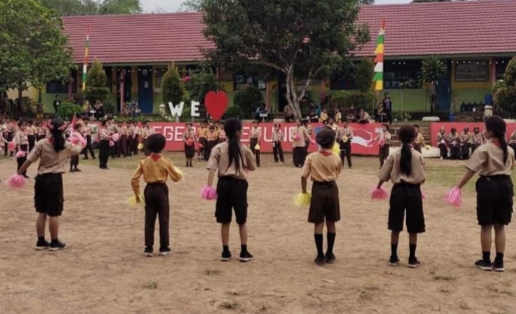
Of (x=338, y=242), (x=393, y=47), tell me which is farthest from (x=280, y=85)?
(x=338, y=242)

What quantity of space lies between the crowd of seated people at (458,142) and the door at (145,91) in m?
16.2

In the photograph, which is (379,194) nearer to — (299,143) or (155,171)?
(155,171)

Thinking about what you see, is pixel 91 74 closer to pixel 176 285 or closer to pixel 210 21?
pixel 210 21

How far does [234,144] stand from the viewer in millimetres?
7656

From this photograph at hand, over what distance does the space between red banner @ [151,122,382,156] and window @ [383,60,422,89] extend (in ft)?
24.6

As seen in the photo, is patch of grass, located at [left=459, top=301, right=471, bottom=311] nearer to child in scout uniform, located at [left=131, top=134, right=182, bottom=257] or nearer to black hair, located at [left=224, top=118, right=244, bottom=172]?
black hair, located at [left=224, top=118, right=244, bottom=172]

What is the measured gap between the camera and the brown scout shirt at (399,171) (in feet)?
24.5

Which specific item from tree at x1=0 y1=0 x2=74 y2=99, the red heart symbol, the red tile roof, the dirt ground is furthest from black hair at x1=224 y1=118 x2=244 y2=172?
the red tile roof

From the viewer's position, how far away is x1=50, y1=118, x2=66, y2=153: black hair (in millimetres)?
8164

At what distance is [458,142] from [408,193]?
16.8 metres

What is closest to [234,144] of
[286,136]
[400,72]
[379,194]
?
[379,194]

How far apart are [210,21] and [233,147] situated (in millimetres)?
19414

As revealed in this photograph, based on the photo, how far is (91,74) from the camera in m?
30.8

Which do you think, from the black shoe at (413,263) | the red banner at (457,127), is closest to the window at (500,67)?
the red banner at (457,127)
